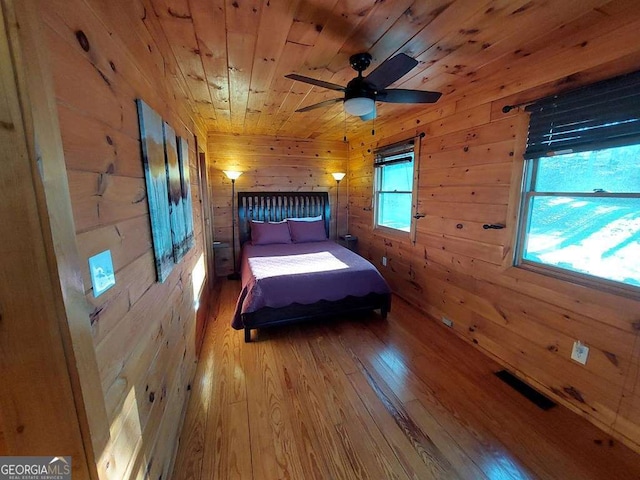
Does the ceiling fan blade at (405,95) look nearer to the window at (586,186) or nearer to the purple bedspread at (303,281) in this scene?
the window at (586,186)

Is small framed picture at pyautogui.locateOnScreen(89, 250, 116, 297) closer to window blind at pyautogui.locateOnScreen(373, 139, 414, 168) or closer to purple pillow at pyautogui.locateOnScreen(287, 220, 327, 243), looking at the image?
window blind at pyautogui.locateOnScreen(373, 139, 414, 168)

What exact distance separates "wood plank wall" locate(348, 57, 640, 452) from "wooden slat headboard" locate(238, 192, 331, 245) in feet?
5.44

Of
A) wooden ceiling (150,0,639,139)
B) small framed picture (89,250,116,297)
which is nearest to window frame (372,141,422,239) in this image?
wooden ceiling (150,0,639,139)

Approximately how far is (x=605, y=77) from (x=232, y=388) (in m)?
3.01

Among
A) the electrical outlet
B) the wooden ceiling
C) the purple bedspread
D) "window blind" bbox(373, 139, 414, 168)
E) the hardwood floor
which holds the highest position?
the wooden ceiling

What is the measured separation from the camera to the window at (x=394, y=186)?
130 inches

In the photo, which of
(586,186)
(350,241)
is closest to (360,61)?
(586,186)

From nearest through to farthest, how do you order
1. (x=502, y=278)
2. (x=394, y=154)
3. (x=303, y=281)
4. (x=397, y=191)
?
(x=502, y=278) → (x=303, y=281) → (x=394, y=154) → (x=397, y=191)

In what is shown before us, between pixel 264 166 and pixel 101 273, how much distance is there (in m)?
3.78

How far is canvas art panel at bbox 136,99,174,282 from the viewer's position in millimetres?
1178

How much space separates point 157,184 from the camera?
1.31 meters

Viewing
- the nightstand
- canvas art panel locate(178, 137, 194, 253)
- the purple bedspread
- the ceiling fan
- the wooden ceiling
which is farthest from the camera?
the nightstand

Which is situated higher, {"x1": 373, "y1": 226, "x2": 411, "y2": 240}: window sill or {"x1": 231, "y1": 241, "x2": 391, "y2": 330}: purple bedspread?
{"x1": 373, "y1": 226, "x2": 411, "y2": 240}: window sill

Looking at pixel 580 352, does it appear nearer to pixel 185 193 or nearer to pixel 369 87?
pixel 369 87
